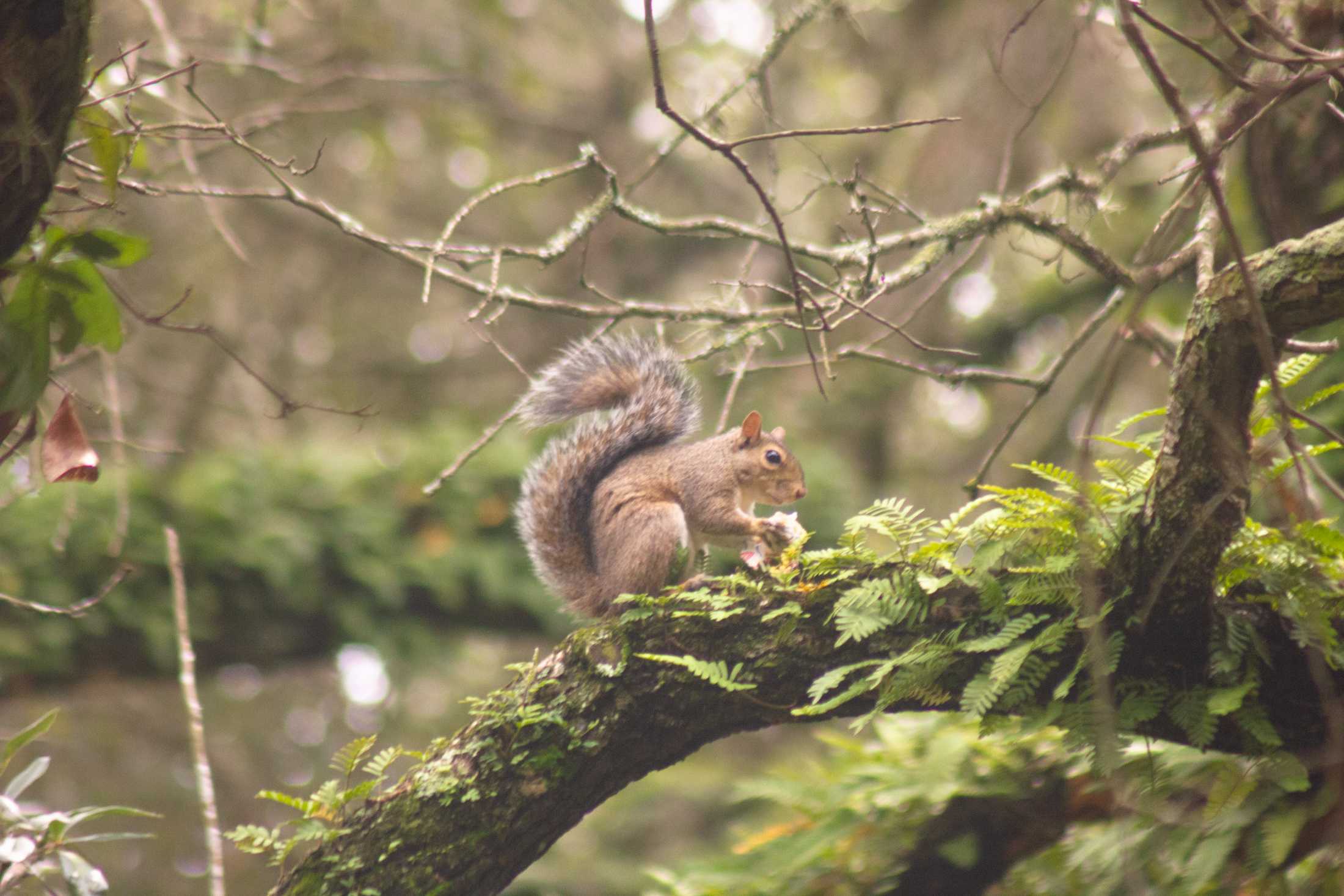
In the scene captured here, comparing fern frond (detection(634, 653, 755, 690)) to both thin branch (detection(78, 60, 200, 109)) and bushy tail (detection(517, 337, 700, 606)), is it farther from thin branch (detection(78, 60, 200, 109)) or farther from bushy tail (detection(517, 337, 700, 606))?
thin branch (detection(78, 60, 200, 109))

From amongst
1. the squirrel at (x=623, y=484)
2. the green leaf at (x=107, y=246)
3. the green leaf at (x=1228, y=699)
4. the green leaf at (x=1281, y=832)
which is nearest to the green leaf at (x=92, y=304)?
the green leaf at (x=107, y=246)

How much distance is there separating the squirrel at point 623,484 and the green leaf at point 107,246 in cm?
106

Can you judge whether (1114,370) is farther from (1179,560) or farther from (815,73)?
(815,73)

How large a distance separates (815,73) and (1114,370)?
7.69 meters

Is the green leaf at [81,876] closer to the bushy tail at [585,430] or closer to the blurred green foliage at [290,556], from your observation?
the bushy tail at [585,430]

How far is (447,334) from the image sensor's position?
374 inches

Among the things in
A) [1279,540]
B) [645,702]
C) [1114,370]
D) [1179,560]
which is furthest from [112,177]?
[1279,540]

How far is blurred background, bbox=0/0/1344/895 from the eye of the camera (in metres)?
4.30

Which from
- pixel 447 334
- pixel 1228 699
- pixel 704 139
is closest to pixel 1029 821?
pixel 1228 699

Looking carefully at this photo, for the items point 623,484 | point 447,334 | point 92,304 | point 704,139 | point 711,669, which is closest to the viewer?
point 704,139

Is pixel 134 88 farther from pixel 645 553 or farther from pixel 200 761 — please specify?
pixel 645 553

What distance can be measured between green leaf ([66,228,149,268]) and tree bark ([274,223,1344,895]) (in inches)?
45.7

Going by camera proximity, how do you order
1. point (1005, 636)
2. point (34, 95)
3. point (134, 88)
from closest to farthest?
point (34, 95) < point (134, 88) < point (1005, 636)

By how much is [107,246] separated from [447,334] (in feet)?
25.1
